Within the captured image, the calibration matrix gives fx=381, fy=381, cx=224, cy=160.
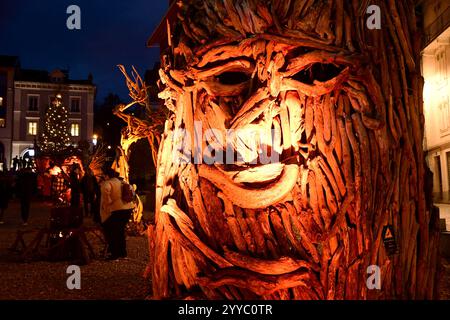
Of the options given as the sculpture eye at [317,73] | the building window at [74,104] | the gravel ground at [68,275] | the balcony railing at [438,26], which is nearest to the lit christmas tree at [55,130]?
the building window at [74,104]

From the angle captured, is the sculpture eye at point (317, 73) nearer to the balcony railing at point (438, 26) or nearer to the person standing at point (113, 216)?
the person standing at point (113, 216)

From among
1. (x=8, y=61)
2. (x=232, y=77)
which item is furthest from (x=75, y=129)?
(x=232, y=77)

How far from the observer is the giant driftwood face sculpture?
11.3ft

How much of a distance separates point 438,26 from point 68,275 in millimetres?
18473

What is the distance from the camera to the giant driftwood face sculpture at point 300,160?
3.45 metres

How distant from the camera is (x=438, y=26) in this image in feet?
57.2

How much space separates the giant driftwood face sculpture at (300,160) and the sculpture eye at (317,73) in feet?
0.04

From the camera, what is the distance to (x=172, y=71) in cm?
406

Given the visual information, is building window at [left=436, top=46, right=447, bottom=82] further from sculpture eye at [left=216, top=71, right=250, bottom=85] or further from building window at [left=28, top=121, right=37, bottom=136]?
building window at [left=28, top=121, right=37, bottom=136]

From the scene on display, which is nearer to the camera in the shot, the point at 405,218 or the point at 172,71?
the point at 405,218

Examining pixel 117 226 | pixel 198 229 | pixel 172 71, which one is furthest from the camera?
pixel 117 226
